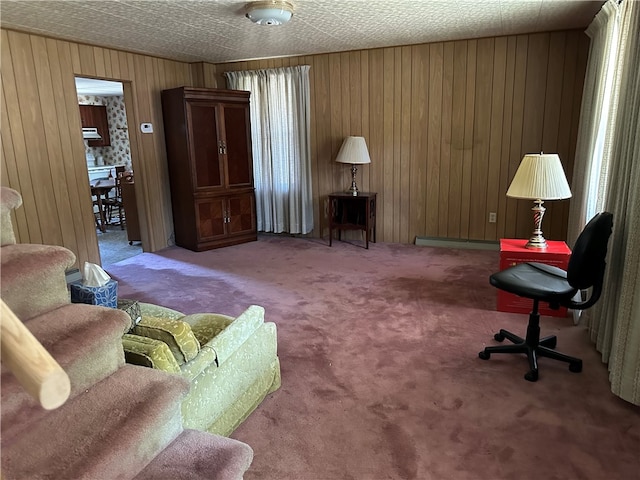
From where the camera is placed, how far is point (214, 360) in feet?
6.33

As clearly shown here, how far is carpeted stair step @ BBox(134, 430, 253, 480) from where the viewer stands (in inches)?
54.3

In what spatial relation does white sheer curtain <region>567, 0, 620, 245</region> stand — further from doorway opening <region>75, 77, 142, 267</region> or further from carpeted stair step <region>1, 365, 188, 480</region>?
doorway opening <region>75, 77, 142, 267</region>

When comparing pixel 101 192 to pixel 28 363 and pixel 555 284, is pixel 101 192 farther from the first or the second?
pixel 28 363

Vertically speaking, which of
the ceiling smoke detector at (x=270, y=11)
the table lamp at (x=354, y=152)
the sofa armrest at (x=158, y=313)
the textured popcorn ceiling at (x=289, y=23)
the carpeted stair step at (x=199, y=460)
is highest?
the textured popcorn ceiling at (x=289, y=23)

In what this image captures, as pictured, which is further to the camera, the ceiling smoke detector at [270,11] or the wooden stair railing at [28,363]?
the ceiling smoke detector at [270,11]

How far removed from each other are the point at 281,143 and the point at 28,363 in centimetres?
529

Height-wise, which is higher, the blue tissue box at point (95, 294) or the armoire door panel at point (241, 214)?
the blue tissue box at point (95, 294)

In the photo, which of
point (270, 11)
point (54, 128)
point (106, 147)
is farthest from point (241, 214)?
point (106, 147)

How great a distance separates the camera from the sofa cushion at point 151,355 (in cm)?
166

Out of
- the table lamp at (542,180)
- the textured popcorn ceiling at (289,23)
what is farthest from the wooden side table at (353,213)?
the table lamp at (542,180)

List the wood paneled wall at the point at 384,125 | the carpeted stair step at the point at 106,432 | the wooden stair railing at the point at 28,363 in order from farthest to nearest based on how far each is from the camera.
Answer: the wood paneled wall at the point at 384,125 < the carpeted stair step at the point at 106,432 < the wooden stair railing at the point at 28,363

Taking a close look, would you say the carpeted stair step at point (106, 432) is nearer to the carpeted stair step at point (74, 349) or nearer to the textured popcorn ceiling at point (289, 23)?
the carpeted stair step at point (74, 349)

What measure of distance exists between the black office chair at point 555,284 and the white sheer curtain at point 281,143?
3.43 m

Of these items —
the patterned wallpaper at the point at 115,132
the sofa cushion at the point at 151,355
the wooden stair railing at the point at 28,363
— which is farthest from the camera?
the patterned wallpaper at the point at 115,132
